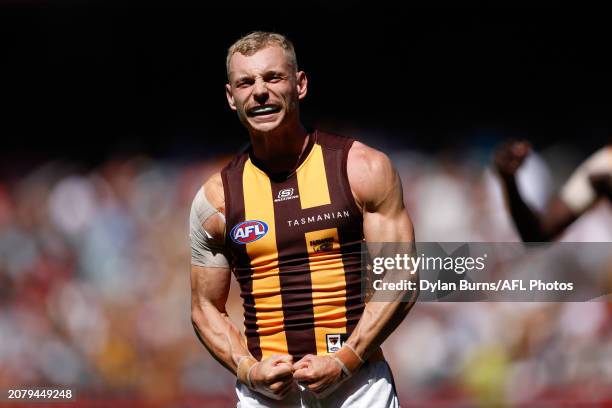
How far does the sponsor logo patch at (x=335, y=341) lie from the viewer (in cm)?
346

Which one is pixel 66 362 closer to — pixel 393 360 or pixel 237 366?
pixel 393 360

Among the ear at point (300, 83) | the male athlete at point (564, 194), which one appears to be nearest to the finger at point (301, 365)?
the ear at point (300, 83)

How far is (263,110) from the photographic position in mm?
3469

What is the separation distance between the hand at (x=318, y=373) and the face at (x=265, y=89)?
81 cm

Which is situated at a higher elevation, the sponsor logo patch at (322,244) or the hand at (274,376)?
the sponsor logo patch at (322,244)

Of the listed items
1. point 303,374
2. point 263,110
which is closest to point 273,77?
point 263,110

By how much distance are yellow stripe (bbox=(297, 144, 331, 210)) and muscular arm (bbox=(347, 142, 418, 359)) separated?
0.11 metres

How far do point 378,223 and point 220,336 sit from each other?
73 cm

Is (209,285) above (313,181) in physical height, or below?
below

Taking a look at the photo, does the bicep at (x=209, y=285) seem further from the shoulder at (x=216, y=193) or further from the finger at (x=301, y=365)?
the finger at (x=301, y=365)

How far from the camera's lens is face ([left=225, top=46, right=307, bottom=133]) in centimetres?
346

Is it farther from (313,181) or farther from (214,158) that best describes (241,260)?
(214,158)

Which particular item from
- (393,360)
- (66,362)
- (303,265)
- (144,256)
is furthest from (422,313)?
(303,265)

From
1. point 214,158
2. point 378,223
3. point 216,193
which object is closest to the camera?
point 378,223
